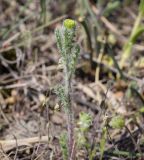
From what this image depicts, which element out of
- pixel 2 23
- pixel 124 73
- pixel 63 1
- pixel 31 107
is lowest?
pixel 31 107

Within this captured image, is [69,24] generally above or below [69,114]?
above

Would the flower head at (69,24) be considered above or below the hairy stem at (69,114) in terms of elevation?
above

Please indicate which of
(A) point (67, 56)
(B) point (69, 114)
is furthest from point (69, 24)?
(B) point (69, 114)

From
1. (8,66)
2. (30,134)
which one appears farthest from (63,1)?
(30,134)

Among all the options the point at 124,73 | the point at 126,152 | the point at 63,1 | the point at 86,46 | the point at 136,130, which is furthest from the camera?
the point at 63,1

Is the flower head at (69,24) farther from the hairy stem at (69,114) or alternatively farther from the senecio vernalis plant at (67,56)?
the hairy stem at (69,114)

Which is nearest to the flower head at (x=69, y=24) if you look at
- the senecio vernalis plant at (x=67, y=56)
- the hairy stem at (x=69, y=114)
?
the senecio vernalis plant at (x=67, y=56)

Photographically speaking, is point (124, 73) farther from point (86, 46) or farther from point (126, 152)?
point (126, 152)

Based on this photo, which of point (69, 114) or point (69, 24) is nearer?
point (69, 24)

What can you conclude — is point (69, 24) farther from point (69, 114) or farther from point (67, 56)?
point (69, 114)

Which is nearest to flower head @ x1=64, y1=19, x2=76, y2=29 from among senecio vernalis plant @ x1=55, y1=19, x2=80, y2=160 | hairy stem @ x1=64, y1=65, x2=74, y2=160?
senecio vernalis plant @ x1=55, y1=19, x2=80, y2=160

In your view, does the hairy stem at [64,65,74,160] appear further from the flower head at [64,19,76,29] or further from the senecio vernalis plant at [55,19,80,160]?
the flower head at [64,19,76,29]
